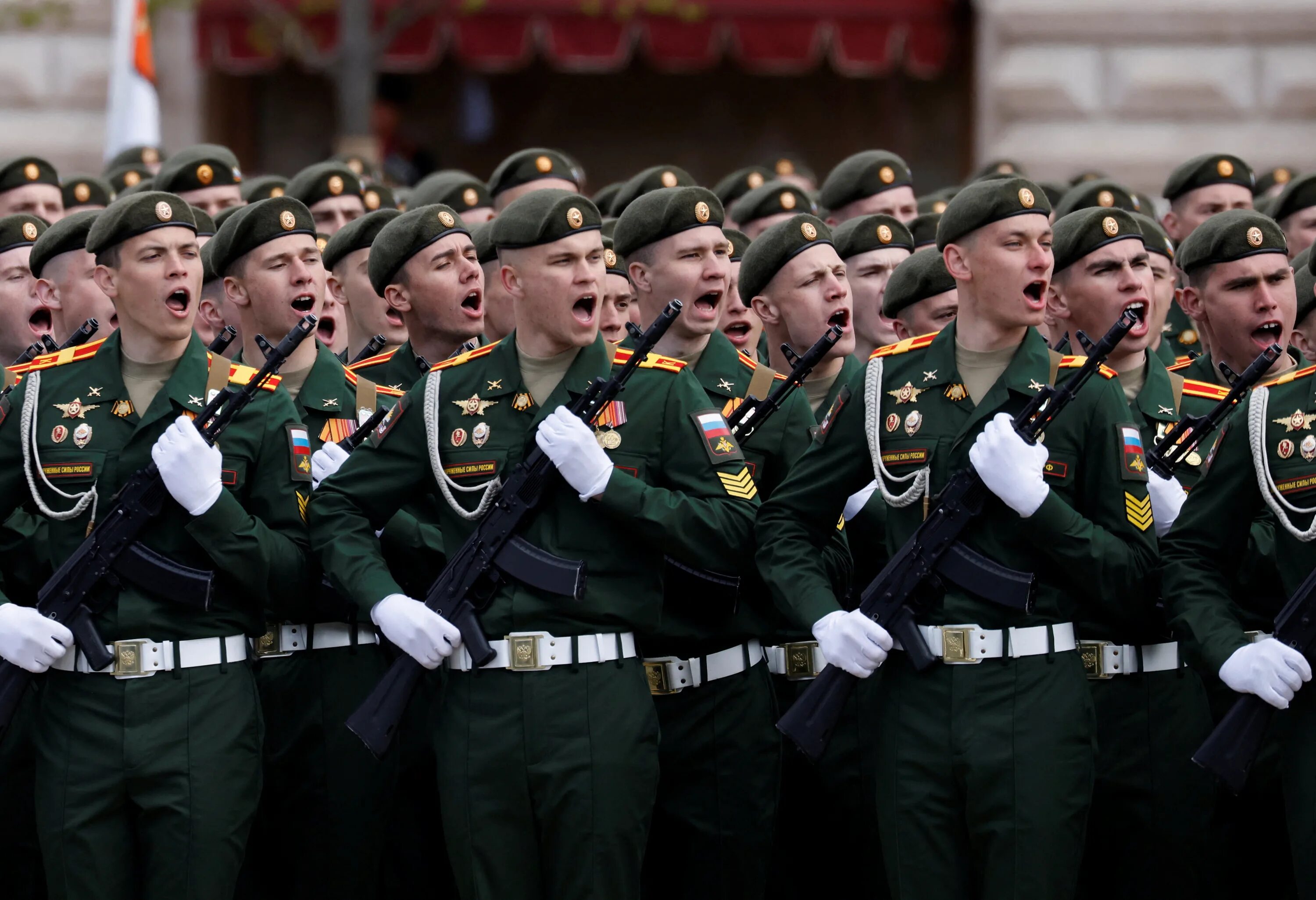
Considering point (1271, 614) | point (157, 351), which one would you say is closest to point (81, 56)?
point (157, 351)

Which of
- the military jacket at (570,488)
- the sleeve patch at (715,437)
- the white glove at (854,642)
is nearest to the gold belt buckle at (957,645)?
the white glove at (854,642)

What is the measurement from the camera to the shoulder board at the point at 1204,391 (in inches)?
282

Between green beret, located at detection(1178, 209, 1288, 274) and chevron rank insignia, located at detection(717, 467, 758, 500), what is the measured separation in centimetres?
190

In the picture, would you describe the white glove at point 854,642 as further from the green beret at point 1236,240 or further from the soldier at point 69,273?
the soldier at point 69,273

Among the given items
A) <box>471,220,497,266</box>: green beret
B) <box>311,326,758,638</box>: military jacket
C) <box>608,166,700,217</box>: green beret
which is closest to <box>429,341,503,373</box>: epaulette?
<box>311,326,758,638</box>: military jacket

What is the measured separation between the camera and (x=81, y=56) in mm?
14672

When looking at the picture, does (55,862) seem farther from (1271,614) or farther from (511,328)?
(1271,614)

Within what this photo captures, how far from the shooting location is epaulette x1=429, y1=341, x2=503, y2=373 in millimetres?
6344

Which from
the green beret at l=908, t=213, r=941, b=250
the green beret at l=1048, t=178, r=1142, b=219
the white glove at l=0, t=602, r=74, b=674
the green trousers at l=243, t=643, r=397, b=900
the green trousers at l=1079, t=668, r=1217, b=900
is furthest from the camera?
the green beret at l=1048, t=178, r=1142, b=219

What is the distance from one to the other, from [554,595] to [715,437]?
1.96 ft

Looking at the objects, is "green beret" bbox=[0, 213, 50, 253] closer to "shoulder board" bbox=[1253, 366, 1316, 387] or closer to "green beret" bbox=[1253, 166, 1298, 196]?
"shoulder board" bbox=[1253, 366, 1316, 387]

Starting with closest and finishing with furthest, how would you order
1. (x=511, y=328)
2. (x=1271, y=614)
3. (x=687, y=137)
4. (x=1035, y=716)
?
(x=1035, y=716), (x=1271, y=614), (x=511, y=328), (x=687, y=137)

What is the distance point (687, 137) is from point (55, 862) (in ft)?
37.8

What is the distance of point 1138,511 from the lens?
5.89m
